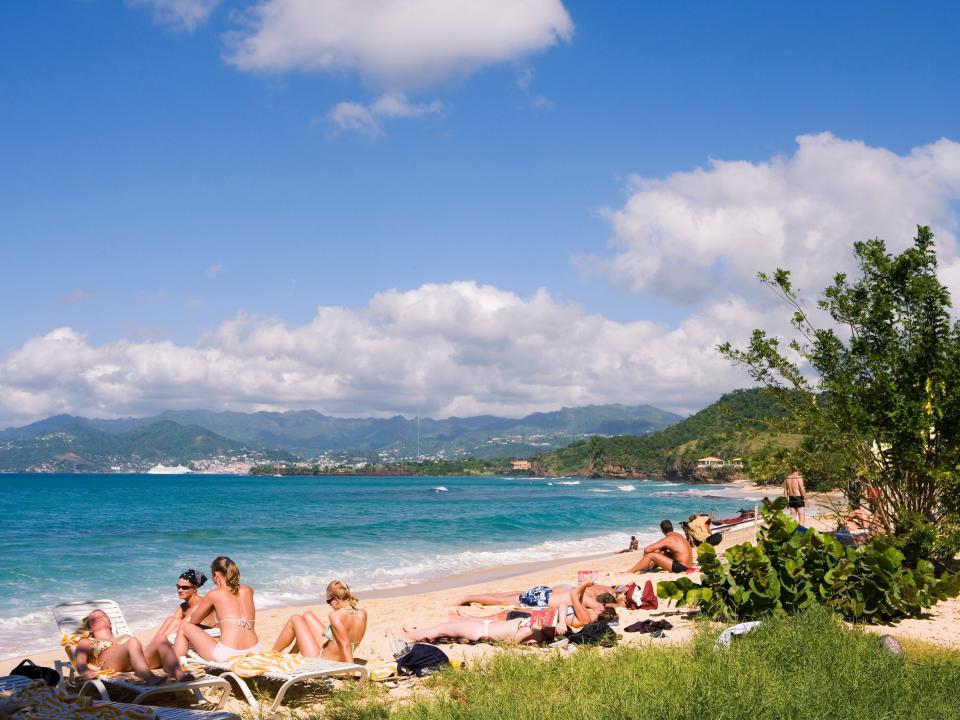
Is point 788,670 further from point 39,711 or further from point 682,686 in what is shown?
point 39,711

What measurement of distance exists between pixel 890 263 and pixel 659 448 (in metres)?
129

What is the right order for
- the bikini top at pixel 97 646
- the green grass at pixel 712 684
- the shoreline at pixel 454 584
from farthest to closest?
the shoreline at pixel 454 584 < the bikini top at pixel 97 646 < the green grass at pixel 712 684

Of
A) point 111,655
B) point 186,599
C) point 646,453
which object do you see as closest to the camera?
point 111,655

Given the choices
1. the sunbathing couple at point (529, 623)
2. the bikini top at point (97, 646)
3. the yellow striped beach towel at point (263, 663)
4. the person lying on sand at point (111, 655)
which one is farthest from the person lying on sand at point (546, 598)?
the bikini top at point (97, 646)

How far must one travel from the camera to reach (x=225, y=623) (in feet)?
23.3

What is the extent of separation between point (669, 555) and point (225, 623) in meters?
9.37

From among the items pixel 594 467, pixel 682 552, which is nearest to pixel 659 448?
pixel 594 467

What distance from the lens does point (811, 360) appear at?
11.1 meters

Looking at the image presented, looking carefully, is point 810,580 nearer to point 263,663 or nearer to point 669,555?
point 263,663

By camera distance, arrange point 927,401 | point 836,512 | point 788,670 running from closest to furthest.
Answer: point 788,670 < point 927,401 < point 836,512

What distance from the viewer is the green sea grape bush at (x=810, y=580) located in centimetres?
788

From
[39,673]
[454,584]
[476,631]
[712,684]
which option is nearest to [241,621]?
[39,673]

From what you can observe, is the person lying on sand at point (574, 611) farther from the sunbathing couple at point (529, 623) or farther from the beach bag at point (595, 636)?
the beach bag at point (595, 636)

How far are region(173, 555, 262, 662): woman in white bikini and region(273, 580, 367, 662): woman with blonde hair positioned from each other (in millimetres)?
401
